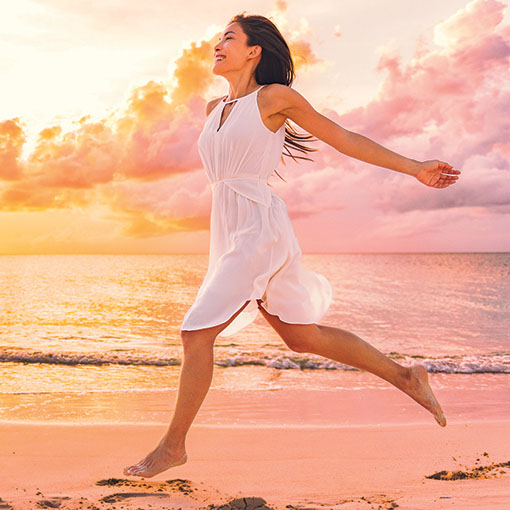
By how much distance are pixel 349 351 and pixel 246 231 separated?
775mm

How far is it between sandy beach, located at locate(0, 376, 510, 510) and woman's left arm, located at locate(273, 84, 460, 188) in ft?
4.74

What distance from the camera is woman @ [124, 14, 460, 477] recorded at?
2.48 m

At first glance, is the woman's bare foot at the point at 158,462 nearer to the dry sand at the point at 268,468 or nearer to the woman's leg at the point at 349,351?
the dry sand at the point at 268,468

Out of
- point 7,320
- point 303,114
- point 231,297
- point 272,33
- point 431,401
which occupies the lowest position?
point 7,320

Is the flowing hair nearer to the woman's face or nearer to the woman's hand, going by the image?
the woman's face

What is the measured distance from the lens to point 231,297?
97.5 inches

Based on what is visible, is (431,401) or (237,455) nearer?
(431,401)

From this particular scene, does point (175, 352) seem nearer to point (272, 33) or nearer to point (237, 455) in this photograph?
point (237, 455)

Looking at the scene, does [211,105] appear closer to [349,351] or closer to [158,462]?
[349,351]

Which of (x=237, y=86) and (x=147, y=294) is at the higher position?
(x=237, y=86)

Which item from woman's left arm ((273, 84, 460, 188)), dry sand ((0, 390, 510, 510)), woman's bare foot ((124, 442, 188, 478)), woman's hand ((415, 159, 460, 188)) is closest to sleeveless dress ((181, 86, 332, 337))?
woman's left arm ((273, 84, 460, 188))

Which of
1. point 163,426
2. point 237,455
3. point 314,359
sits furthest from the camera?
point 314,359

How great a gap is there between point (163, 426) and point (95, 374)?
10.3ft

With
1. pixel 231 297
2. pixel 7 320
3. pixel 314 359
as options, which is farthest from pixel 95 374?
pixel 7 320
